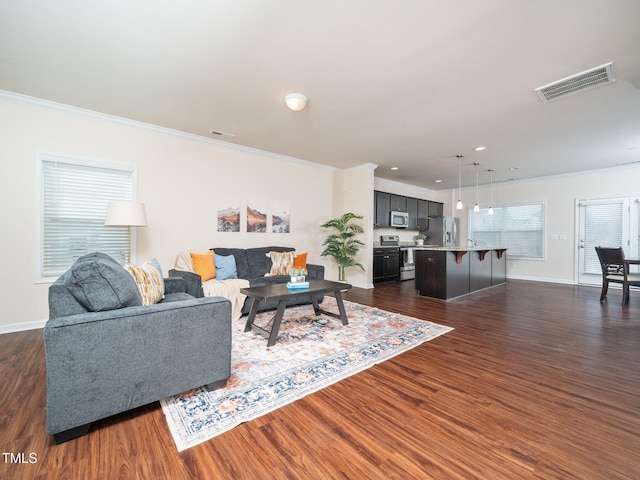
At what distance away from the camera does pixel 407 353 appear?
2.70m

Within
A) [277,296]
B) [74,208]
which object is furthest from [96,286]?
[74,208]

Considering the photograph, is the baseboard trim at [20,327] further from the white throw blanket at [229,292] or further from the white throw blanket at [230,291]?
the white throw blanket at [229,292]

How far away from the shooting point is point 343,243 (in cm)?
600

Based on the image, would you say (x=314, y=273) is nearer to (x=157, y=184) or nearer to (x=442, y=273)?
(x=442, y=273)

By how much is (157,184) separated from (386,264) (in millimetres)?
4902

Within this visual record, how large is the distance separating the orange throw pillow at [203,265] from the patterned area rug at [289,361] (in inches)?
34.1

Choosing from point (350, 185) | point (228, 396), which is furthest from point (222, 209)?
point (228, 396)

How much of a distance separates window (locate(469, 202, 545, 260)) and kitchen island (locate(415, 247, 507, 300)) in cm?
239

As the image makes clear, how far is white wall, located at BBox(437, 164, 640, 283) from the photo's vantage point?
245 inches

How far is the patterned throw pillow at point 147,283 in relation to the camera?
2.41 m

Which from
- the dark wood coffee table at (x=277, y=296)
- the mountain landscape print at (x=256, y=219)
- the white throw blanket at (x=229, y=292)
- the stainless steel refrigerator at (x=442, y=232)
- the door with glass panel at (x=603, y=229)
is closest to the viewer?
the dark wood coffee table at (x=277, y=296)

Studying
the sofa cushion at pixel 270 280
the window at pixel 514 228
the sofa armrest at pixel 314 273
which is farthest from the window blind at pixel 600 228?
the sofa cushion at pixel 270 280

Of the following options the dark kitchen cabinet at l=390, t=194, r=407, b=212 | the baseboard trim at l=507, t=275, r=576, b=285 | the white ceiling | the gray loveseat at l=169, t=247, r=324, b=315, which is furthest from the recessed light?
the baseboard trim at l=507, t=275, r=576, b=285

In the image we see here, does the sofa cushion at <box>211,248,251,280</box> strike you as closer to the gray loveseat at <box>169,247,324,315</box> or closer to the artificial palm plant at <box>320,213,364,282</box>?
the gray loveseat at <box>169,247,324,315</box>
